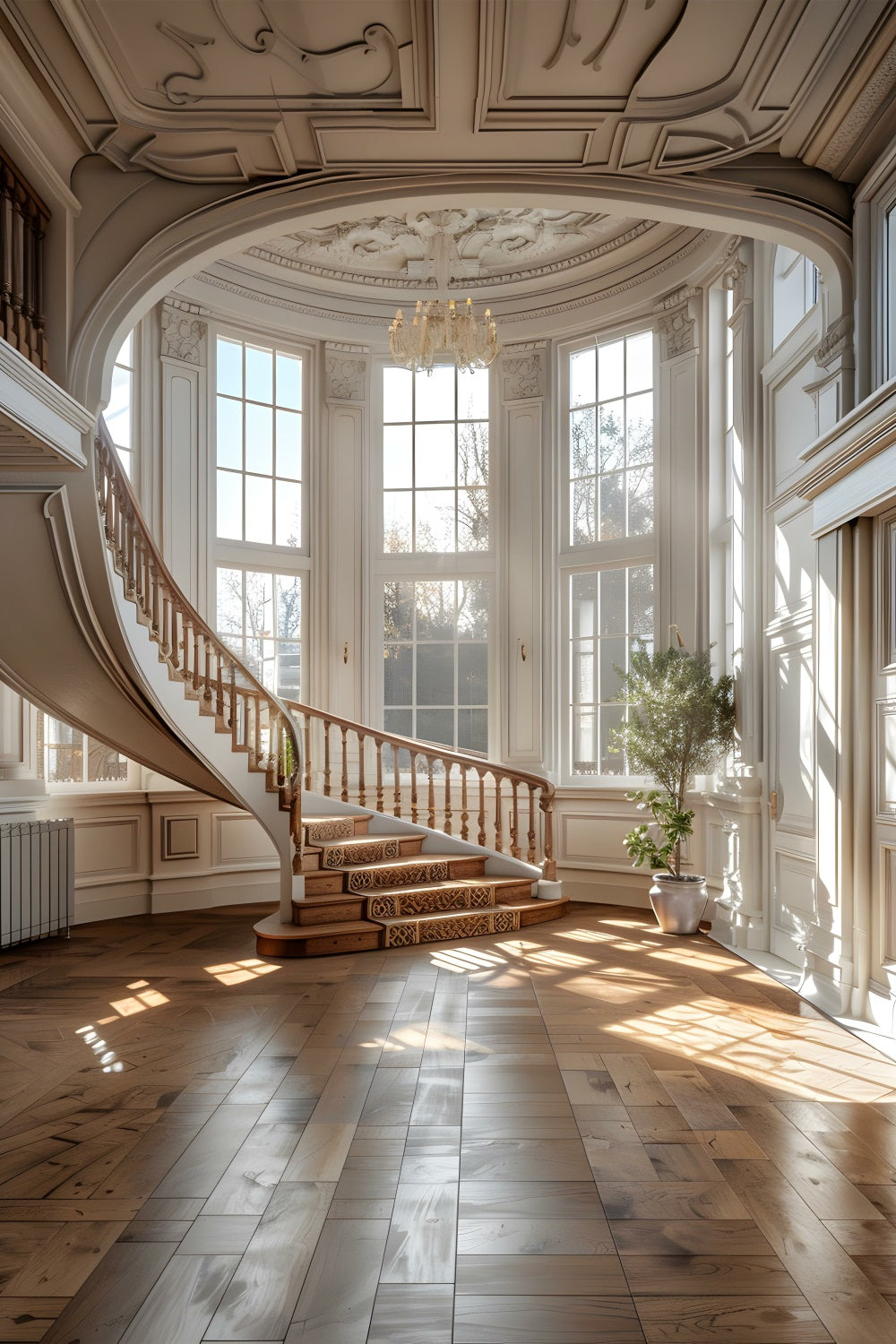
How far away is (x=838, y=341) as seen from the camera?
4.71m

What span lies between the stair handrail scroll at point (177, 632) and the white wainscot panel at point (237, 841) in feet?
3.98

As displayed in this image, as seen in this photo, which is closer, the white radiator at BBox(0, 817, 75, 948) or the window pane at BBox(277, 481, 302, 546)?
the white radiator at BBox(0, 817, 75, 948)

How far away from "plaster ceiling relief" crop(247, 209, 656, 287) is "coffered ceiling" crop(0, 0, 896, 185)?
3560 millimetres

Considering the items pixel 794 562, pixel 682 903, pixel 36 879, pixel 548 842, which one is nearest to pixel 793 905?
pixel 682 903

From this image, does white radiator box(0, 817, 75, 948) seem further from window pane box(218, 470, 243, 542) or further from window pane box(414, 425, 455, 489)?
window pane box(414, 425, 455, 489)

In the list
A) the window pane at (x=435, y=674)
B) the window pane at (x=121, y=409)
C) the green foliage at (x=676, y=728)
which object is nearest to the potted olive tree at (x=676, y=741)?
the green foliage at (x=676, y=728)

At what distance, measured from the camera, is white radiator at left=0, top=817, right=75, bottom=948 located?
6.18 m

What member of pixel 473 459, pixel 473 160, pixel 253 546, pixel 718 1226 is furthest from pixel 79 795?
pixel 718 1226

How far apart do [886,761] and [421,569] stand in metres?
5.26

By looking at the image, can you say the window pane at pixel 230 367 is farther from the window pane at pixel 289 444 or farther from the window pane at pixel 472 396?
the window pane at pixel 472 396

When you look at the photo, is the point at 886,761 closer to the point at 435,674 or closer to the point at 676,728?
the point at 676,728

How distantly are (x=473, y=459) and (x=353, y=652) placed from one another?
6.81 ft

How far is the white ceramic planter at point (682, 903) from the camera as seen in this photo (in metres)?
6.72

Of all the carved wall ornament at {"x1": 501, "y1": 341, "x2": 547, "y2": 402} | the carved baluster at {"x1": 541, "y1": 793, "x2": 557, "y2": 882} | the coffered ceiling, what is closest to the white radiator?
the carved baluster at {"x1": 541, "y1": 793, "x2": 557, "y2": 882}
